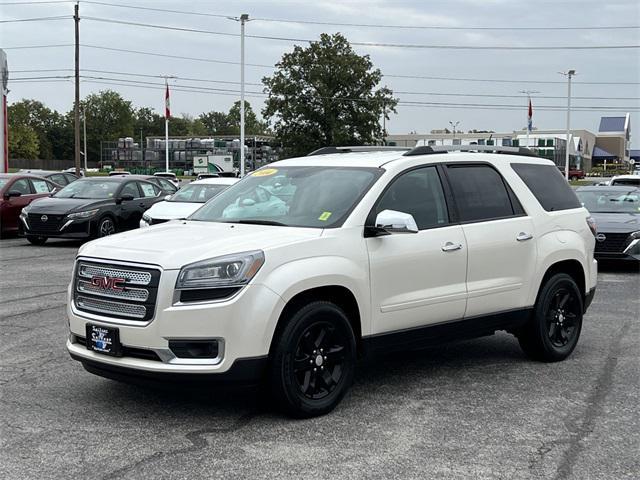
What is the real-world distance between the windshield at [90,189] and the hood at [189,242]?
43.4ft

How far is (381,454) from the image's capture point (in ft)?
15.2

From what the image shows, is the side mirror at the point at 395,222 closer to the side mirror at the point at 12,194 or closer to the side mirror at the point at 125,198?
the side mirror at the point at 125,198

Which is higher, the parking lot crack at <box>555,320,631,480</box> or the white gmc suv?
the white gmc suv

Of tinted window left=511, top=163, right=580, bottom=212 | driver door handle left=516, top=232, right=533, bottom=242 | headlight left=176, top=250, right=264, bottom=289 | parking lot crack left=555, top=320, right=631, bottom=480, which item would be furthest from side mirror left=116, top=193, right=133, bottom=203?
headlight left=176, top=250, right=264, bottom=289

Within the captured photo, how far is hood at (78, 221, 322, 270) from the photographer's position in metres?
5.04

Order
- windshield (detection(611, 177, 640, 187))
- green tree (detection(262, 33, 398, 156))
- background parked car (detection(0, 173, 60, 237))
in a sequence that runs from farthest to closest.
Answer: green tree (detection(262, 33, 398, 156))
windshield (detection(611, 177, 640, 187))
background parked car (detection(0, 173, 60, 237))

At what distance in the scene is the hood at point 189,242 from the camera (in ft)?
16.5

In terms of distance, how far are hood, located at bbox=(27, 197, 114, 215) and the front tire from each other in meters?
13.3

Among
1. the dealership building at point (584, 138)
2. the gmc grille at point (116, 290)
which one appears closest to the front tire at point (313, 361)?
the gmc grille at point (116, 290)

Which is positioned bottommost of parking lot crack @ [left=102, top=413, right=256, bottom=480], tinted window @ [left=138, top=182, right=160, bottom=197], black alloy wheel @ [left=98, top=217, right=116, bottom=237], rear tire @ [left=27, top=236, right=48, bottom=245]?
rear tire @ [left=27, top=236, right=48, bottom=245]

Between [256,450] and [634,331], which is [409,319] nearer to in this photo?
[256,450]

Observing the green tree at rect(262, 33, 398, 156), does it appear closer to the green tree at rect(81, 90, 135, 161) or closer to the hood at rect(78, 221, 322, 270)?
the hood at rect(78, 221, 322, 270)

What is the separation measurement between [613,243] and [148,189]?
1099 centimetres

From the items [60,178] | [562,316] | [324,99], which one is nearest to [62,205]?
[60,178]
